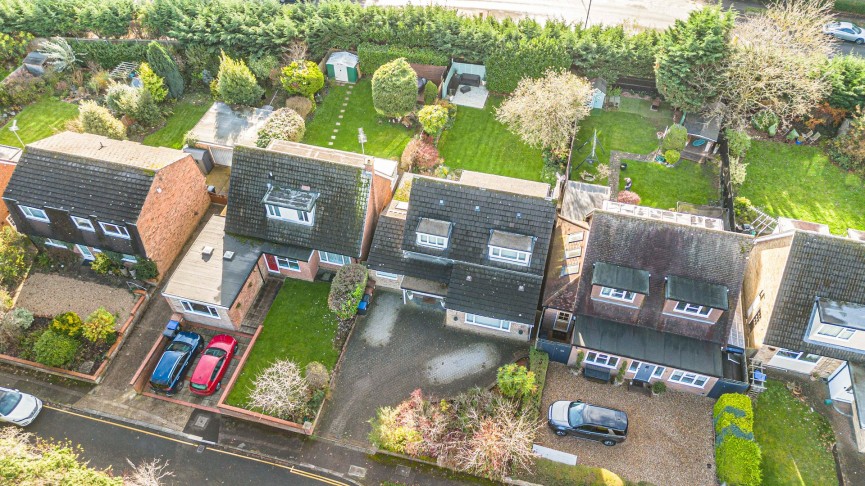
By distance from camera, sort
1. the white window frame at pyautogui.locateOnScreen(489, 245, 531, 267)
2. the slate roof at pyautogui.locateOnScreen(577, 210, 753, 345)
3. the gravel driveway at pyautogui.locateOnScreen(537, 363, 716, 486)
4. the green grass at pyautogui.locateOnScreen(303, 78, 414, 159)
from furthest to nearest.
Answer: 1. the green grass at pyautogui.locateOnScreen(303, 78, 414, 159)
2. the white window frame at pyautogui.locateOnScreen(489, 245, 531, 267)
3. the slate roof at pyautogui.locateOnScreen(577, 210, 753, 345)
4. the gravel driveway at pyautogui.locateOnScreen(537, 363, 716, 486)

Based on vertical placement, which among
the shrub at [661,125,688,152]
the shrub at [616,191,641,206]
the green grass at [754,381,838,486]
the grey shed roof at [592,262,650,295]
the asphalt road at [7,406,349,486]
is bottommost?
the asphalt road at [7,406,349,486]

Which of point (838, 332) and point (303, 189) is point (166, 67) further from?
point (838, 332)

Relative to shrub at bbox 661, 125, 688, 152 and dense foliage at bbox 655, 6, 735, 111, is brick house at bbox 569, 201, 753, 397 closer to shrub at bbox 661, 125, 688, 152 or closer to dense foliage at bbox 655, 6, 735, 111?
shrub at bbox 661, 125, 688, 152

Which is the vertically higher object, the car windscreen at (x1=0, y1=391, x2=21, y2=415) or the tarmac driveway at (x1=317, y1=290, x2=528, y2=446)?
the tarmac driveway at (x1=317, y1=290, x2=528, y2=446)

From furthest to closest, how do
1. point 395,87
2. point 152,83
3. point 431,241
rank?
point 152,83 → point 395,87 → point 431,241

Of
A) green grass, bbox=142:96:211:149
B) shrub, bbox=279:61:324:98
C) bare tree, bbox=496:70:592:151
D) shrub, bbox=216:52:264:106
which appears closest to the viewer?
bare tree, bbox=496:70:592:151

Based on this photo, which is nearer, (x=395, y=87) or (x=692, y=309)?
(x=692, y=309)

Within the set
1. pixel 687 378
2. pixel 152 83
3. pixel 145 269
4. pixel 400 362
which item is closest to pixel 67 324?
pixel 145 269

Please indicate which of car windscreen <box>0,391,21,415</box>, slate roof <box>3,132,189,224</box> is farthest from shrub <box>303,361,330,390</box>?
car windscreen <box>0,391,21,415</box>
